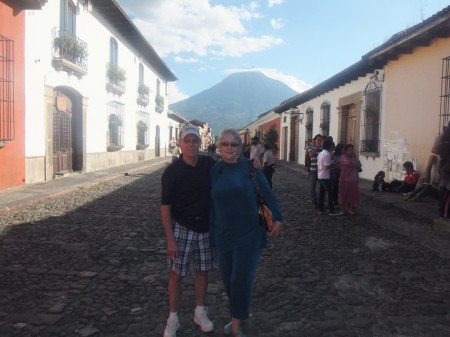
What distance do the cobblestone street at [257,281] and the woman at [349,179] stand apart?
0.70m

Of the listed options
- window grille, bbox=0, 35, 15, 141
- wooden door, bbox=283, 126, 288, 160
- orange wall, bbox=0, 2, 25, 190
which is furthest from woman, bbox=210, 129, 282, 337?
wooden door, bbox=283, 126, 288, 160

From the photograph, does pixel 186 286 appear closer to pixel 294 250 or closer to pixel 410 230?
pixel 294 250

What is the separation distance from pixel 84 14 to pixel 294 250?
12.5 m

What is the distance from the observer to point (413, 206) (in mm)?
7637

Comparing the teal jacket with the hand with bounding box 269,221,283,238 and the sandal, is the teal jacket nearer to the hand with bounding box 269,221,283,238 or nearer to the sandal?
the hand with bounding box 269,221,283,238

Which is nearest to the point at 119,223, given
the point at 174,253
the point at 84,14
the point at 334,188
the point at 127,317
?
the point at 127,317

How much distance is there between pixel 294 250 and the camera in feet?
15.9

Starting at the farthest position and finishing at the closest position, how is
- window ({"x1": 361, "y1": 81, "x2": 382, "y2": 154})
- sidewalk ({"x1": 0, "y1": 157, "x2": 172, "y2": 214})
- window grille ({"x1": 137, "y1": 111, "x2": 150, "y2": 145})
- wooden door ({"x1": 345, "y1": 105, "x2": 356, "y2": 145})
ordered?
window grille ({"x1": 137, "y1": 111, "x2": 150, "y2": 145}) < wooden door ({"x1": 345, "y1": 105, "x2": 356, "y2": 145}) < window ({"x1": 361, "y1": 81, "x2": 382, "y2": 154}) < sidewalk ({"x1": 0, "y1": 157, "x2": 172, "y2": 214})

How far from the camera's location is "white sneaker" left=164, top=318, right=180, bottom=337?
265cm

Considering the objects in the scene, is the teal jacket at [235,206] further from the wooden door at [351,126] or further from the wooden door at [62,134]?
the wooden door at [351,126]

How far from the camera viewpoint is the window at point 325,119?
16.1 meters

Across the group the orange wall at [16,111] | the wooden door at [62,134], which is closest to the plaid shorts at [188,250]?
the orange wall at [16,111]

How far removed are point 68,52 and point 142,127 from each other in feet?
33.1

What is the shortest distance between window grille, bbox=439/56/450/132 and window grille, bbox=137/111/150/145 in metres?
16.5
